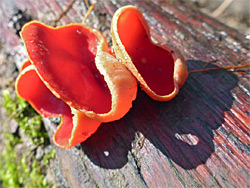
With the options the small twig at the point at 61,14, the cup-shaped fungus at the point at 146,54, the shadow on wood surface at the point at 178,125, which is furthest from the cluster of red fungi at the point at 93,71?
the small twig at the point at 61,14

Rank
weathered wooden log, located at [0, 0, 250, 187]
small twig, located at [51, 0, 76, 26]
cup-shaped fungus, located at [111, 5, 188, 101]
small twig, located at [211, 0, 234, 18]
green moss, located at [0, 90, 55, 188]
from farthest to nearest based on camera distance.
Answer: small twig, located at [211, 0, 234, 18] < small twig, located at [51, 0, 76, 26] < green moss, located at [0, 90, 55, 188] < cup-shaped fungus, located at [111, 5, 188, 101] < weathered wooden log, located at [0, 0, 250, 187]

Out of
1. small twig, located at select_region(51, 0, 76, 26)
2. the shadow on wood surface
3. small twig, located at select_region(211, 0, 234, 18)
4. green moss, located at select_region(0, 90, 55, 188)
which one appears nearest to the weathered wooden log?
the shadow on wood surface

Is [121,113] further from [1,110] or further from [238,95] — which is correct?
[1,110]

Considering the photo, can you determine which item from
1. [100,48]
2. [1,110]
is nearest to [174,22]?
[100,48]

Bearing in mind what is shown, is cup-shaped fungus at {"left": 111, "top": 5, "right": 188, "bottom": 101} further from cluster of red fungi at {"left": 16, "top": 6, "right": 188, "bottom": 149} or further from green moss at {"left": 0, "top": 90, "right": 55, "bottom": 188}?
green moss at {"left": 0, "top": 90, "right": 55, "bottom": 188}

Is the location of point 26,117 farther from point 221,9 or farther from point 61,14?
point 221,9
